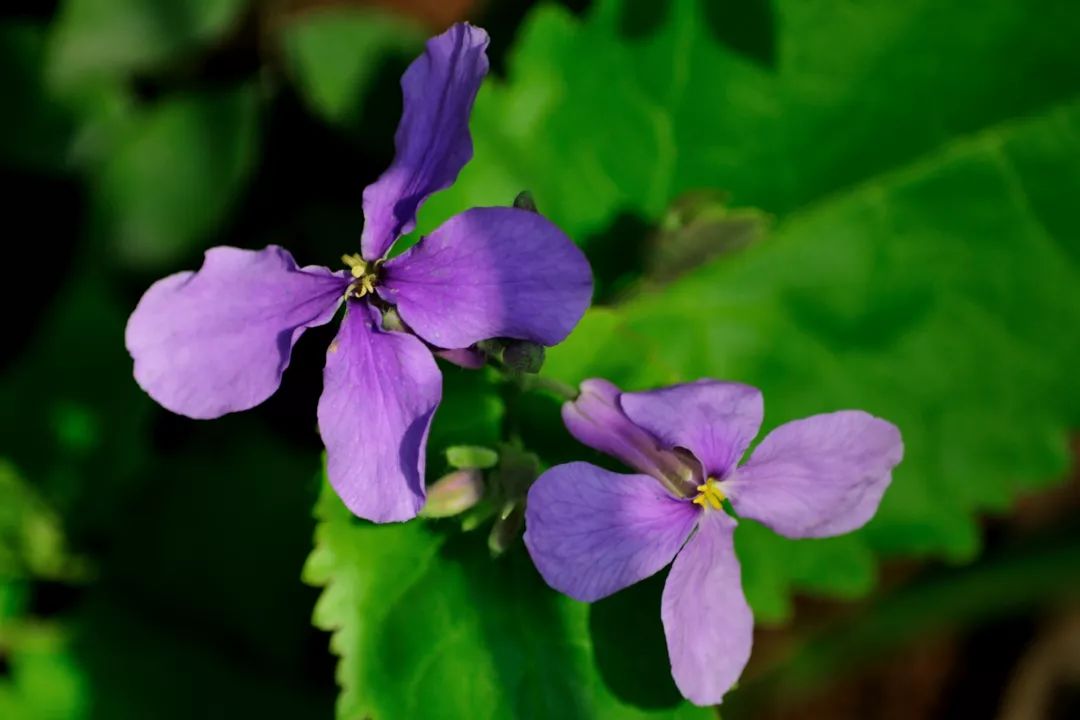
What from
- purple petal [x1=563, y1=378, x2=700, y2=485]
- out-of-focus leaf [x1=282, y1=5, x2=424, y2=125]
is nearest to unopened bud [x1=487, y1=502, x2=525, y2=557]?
purple petal [x1=563, y1=378, x2=700, y2=485]

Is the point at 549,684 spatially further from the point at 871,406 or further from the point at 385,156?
the point at 385,156

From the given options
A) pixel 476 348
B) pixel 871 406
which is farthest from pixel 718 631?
pixel 871 406

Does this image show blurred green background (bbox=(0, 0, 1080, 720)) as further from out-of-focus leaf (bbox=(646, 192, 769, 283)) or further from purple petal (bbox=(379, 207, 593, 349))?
purple petal (bbox=(379, 207, 593, 349))

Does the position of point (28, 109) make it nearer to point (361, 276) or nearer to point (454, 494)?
point (361, 276)

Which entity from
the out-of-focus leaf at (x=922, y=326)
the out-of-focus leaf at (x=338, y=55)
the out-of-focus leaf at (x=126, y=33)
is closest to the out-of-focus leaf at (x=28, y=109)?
the out-of-focus leaf at (x=126, y=33)

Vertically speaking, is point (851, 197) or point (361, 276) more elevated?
point (361, 276)

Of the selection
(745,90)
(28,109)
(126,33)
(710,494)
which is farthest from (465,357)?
(28,109)

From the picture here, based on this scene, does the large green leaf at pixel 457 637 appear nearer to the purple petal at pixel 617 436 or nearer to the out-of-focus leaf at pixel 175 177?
the purple petal at pixel 617 436
